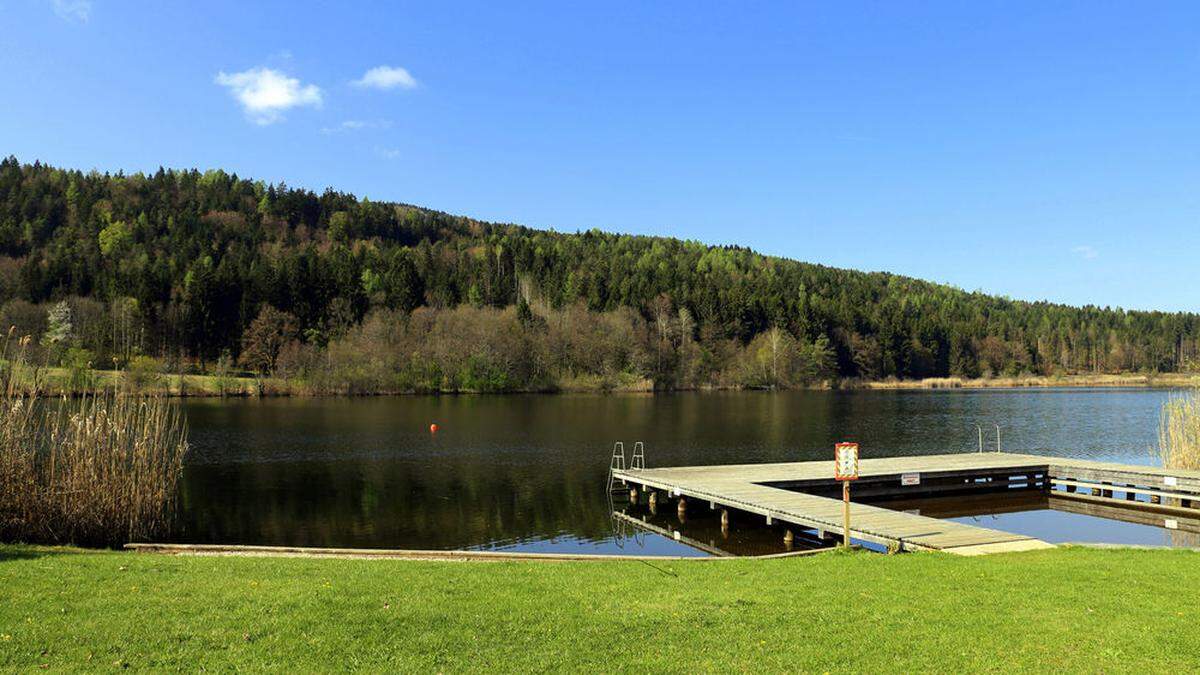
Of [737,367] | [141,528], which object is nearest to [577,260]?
[737,367]

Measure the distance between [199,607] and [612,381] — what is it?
95300mm

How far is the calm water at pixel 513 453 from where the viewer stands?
22.0 meters

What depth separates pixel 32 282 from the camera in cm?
10531

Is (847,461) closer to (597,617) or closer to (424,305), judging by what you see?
(597,617)

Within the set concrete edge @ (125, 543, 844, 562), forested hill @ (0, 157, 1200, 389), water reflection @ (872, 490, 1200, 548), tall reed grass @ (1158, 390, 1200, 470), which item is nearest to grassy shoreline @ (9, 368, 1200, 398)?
tall reed grass @ (1158, 390, 1200, 470)

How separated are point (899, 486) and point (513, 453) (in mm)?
17893

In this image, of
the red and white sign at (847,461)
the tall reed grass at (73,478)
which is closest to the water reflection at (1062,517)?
the red and white sign at (847,461)

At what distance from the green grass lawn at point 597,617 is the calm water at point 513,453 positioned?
841 cm

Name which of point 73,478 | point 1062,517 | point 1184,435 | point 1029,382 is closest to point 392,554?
point 73,478

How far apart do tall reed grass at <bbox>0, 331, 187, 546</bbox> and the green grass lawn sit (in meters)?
4.15

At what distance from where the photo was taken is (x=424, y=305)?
393ft

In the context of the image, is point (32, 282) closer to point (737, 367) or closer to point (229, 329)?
point (229, 329)

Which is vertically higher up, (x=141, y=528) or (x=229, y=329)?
(x=229, y=329)

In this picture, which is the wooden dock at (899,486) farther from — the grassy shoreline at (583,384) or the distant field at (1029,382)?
the distant field at (1029,382)
